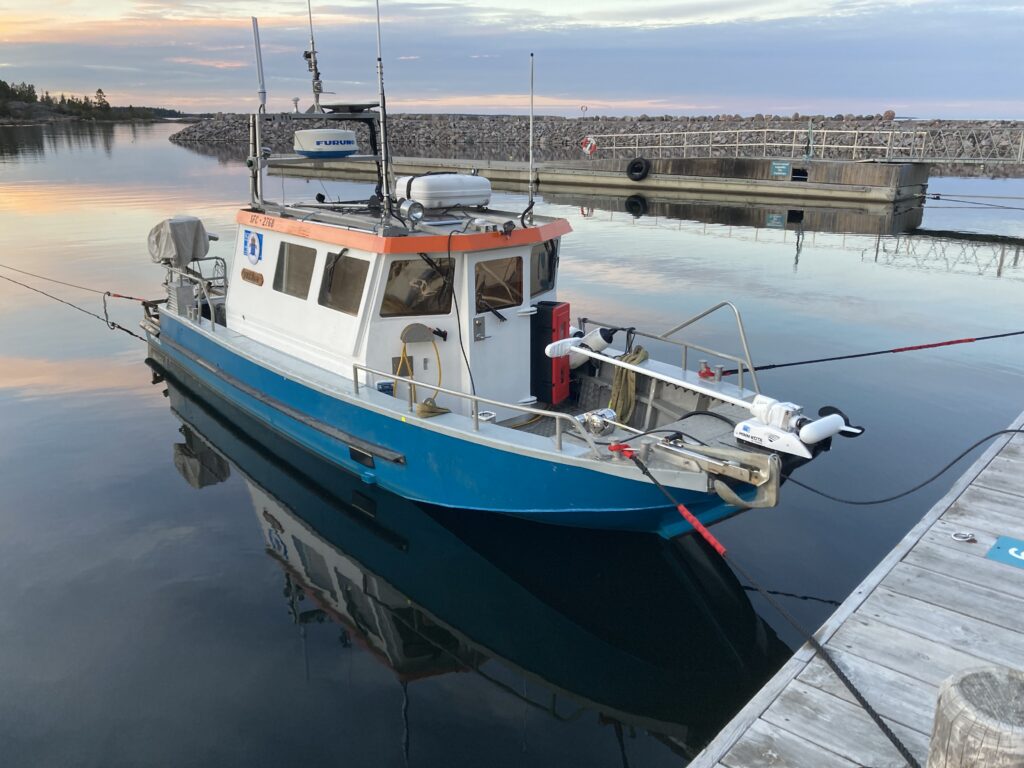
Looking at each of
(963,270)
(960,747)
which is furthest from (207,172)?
(960,747)

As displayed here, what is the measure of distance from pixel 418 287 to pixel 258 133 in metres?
3.31

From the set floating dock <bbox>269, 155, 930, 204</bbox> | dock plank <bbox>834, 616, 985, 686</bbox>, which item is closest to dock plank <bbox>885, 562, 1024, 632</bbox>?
dock plank <bbox>834, 616, 985, 686</bbox>

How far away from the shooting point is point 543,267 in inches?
342

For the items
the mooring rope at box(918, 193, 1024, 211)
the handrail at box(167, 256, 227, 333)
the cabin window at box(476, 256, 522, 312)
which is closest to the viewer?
the cabin window at box(476, 256, 522, 312)

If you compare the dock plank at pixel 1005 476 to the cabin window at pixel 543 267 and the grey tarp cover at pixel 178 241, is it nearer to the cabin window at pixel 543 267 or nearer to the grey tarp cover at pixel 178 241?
the cabin window at pixel 543 267

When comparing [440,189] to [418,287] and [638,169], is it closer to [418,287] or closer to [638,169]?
[418,287]

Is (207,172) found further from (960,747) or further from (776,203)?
(960,747)

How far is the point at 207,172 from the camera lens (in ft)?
154

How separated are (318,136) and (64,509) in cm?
517

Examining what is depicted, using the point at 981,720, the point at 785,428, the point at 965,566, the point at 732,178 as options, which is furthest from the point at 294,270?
the point at 732,178

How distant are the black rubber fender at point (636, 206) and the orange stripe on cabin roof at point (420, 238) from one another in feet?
75.3

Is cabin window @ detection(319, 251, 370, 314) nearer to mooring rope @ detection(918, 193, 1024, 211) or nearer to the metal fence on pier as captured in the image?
the metal fence on pier

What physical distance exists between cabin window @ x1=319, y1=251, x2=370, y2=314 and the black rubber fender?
23.3m

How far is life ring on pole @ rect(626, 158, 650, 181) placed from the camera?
36.8 metres
